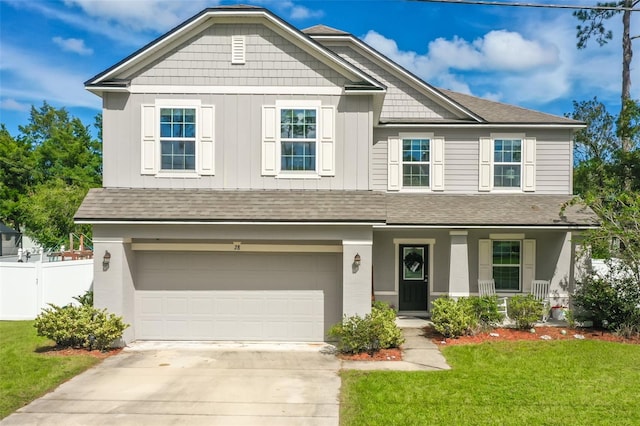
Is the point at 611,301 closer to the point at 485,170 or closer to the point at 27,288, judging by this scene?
the point at 485,170

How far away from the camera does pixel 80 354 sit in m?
9.41

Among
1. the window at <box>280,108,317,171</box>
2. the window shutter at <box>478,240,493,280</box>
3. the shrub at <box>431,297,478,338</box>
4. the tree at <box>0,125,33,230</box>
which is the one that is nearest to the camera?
the shrub at <box>431,297,478,338</box>

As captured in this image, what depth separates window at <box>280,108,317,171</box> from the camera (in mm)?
10672

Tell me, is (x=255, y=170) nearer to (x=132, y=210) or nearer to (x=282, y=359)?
(x=132, y=210)

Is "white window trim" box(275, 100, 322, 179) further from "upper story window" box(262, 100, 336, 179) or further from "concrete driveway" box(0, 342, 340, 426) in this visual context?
"concrete driveway" box(0, 342, 340, 426)

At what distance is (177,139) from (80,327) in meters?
4.75

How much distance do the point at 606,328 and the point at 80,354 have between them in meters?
12.6

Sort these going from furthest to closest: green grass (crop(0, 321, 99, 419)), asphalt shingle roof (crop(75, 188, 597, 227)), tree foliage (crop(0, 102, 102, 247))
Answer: tree foliage (crop(0, 102, 102, 247)) < asphalt shingle roof (crop(75, 188, 597, 227)) < green grass (crop(0, 321, 99, 419))

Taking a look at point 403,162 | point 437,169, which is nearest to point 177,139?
point 403,162

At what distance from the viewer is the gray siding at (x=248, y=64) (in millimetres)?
10641

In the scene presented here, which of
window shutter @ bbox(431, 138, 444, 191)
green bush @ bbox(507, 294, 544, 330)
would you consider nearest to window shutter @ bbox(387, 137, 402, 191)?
window shutter @ bbox(431, 138, 444, 191)

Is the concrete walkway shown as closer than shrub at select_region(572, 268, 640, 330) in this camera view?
Yes

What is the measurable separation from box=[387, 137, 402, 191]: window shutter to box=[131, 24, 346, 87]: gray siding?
3660 millimetres

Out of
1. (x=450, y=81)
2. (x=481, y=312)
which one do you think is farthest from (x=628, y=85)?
(x=481, y=312)
